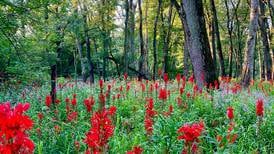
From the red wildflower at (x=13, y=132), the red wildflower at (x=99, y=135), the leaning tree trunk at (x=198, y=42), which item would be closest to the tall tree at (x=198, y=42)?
the leaning tree trunk at (x=198, y=42)

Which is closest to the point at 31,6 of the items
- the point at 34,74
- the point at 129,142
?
the point at 34,74

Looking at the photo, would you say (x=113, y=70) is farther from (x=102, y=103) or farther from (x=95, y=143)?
(x=95, y=143)

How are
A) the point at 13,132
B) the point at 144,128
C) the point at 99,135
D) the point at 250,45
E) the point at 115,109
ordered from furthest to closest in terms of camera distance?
1. the point at 250,45
2. the point at 144,128
3. the point at 115,109
4. the point at 99,135
5. the point at 13,132

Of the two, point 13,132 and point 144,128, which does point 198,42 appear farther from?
point 13,132

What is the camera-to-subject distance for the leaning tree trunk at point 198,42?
11.8 m

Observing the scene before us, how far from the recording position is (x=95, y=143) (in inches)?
106

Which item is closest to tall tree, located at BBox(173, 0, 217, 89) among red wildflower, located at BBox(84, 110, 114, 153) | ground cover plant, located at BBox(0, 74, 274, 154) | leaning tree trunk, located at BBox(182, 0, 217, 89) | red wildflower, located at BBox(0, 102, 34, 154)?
leaning tree trunk, located at BBox(182, 0, 217, 89)

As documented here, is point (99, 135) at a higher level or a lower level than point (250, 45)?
lower

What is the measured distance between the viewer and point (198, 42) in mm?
11883

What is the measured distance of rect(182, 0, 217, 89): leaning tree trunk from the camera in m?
11.8

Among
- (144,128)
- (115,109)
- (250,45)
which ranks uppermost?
(250,45)

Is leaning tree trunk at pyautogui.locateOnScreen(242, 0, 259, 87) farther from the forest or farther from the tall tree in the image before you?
the tall tree

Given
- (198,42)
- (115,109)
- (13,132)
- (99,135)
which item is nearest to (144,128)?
(115,109)

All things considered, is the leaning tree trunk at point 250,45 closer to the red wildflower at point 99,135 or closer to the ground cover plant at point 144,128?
the ground cover plant at point 144,128
